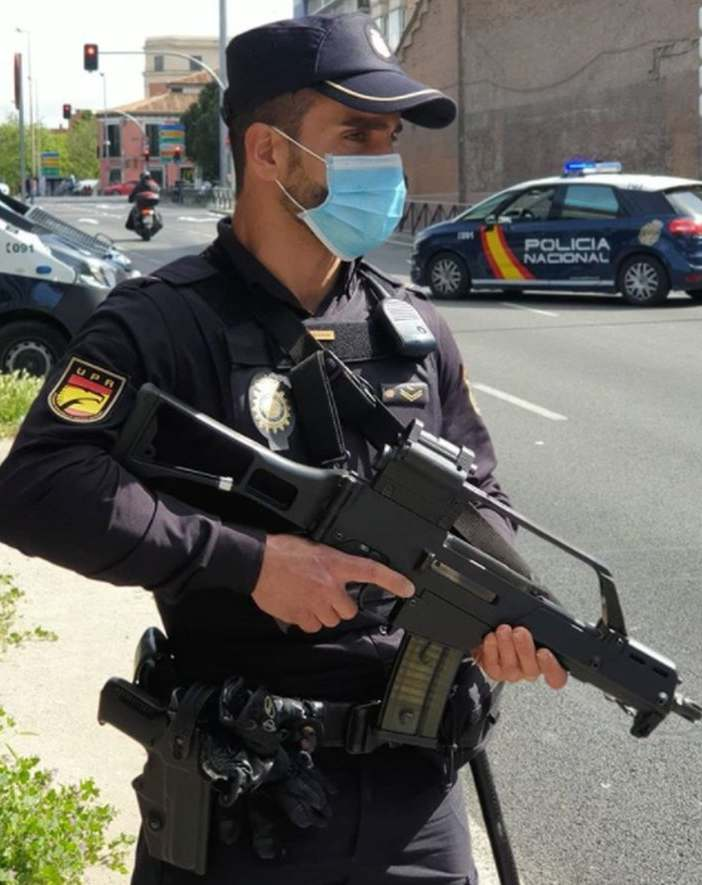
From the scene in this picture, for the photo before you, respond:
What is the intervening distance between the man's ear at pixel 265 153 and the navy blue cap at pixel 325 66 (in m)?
0.05

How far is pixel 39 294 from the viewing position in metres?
10.4

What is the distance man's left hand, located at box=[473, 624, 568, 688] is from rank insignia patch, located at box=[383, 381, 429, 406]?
0.39 metres

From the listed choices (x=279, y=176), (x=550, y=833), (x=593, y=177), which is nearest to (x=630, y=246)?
(x=593, y=177)

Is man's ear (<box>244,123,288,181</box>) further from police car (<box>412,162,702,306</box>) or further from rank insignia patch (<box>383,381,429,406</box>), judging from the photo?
police car (<box>412,162,702,306</box>)

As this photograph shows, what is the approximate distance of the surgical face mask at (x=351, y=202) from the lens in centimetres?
221

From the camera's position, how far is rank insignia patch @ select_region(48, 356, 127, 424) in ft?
6.33

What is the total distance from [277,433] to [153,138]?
12458cm

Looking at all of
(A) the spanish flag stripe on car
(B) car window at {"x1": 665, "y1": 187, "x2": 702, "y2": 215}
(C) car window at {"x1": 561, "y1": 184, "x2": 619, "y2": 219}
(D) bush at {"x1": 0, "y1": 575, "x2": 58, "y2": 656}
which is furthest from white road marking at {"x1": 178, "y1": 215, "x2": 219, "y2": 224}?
(D) bush at {"x1": 0, "y1": 575, "x2": 58, "y2": 656}

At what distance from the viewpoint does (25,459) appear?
1.91 meters

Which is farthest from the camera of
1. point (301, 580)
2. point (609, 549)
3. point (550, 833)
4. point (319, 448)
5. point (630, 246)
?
point (630, 246)

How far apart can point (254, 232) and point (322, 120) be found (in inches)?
8.2

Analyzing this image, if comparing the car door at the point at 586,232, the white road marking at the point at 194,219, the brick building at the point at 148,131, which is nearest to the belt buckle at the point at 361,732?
the car door at the point at 586,232

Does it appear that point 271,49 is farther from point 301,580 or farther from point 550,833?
point 550,833

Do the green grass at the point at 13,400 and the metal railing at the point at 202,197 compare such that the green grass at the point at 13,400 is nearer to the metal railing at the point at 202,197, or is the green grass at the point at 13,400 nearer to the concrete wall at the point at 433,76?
the concrete wall at the point at 433,76
